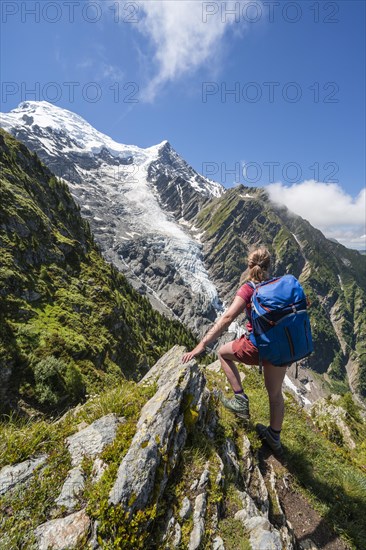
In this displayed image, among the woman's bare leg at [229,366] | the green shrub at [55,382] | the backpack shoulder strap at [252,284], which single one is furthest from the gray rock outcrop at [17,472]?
the green shrub at [55,382]

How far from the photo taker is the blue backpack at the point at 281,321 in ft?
17.9

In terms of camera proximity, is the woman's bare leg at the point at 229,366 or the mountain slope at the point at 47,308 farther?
the mountain slope at the point at 47,308

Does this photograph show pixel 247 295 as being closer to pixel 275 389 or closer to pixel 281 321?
pixel 281 321

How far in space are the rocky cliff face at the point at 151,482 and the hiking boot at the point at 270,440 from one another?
0.39 m

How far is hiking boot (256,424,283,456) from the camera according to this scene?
7172 mm

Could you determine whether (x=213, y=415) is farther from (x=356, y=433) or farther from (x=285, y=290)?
(x=356, y=433)

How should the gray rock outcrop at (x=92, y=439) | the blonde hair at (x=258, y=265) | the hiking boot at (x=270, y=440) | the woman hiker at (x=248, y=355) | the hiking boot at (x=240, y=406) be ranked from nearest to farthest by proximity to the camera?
the gray rock outcrop at (x=92, y=439) → the woman hiker at (x=248, y=355) → the blonde hair at (x=258, y=265) → the hiking boot at (x=270, y=440) → the hiking boot at (x=240, y=406)

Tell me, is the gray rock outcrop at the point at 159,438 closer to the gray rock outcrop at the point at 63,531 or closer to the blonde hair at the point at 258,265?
the gray rock outcrop at the point at 63,531

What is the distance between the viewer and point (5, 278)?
3384 cm

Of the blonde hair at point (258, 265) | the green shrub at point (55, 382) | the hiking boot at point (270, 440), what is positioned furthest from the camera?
the green shrub at point (55, 382)

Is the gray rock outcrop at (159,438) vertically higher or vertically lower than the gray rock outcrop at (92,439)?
higher

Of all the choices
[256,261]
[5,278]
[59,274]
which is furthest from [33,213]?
[256,261]

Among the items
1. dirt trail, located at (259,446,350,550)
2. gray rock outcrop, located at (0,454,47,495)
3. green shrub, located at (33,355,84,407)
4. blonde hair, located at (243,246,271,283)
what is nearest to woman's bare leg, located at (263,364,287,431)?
dirt trail, located at (259,446,350,550)

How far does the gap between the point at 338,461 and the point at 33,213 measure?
5366 centimetres
